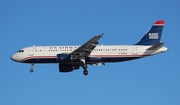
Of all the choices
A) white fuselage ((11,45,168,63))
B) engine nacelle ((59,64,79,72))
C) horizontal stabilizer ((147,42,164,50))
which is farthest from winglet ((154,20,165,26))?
engine nacelle ((59,64,79,72))

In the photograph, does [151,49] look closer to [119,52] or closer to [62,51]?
[119,52]

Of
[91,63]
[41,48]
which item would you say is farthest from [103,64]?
[41,48]

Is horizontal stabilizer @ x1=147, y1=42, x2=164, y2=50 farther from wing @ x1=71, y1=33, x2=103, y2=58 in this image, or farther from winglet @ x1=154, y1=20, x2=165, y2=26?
wing @ x1=71, y1=33, x2=103, y2=58

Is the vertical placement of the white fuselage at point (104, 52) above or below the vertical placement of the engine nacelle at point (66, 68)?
above

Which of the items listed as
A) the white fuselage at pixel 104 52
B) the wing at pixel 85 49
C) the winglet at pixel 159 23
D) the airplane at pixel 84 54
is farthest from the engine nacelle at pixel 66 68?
the winglet at pixel 159 23

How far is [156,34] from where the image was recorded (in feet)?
203

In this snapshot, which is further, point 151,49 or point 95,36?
point 151,49

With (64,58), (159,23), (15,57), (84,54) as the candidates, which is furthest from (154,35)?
(15,57)

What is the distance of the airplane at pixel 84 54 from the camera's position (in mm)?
56378

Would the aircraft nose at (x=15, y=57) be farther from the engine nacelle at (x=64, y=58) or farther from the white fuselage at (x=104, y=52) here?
the engine nacelle at (x=64, y=58)

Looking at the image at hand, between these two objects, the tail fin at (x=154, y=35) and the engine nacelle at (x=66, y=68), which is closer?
the engine nacelle at (x=66, y=68)

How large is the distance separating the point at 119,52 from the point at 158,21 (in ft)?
31.0

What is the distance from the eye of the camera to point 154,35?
61688 mm

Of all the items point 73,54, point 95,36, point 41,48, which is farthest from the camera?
point 41,48
